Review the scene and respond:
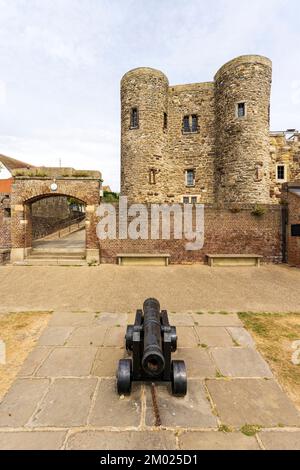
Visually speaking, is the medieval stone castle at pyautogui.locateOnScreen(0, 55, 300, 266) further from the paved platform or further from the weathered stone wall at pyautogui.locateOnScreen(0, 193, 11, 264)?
the paved platform

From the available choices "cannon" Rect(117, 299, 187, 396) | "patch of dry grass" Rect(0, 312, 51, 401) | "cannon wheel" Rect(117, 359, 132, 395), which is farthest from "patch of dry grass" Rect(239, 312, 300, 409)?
"patch of dry grass" Rect(0, 312, 51, 401)

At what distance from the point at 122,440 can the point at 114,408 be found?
1.55 ft

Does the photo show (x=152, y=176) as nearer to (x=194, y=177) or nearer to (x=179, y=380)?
(x=194, y=177)

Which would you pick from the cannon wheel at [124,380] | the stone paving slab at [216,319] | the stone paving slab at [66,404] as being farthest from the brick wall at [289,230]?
the stone paving slab at [66,404]

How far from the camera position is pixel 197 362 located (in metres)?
3.98

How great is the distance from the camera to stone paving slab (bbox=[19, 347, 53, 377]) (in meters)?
3.73

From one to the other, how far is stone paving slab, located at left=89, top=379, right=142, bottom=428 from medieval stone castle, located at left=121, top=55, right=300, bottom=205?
14.7 meters

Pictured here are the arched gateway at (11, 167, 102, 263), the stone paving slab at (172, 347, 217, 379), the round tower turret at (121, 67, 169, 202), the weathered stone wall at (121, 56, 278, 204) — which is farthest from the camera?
the round tower turret at (121, 67, 169, 202)

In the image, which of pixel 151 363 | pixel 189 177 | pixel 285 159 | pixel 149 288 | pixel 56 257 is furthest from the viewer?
pixel 189 177

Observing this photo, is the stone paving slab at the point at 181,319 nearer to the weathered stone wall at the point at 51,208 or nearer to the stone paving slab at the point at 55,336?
the stone paving slab at the point at 55,336

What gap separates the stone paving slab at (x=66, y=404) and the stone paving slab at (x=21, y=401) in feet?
0.35

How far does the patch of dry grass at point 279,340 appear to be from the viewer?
3.55 metres

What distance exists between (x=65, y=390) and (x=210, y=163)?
740 inches

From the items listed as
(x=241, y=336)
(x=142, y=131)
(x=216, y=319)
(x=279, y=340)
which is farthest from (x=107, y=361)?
(x=142, y=131)
